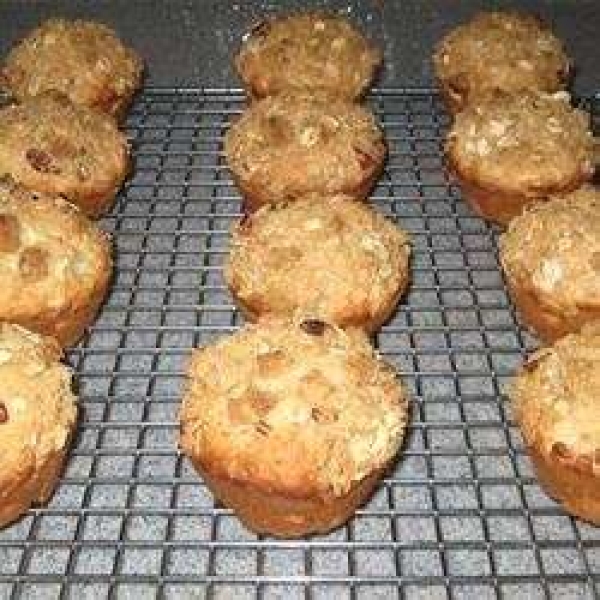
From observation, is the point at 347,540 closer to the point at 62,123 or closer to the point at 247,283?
the point at 247,283

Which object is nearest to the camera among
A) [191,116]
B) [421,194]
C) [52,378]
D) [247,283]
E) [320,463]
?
[320,463]

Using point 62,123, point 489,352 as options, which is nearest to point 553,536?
point 489,352

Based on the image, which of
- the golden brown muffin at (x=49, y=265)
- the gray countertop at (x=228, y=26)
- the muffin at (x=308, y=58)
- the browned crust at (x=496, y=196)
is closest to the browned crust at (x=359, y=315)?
the golden brown muffin at (x=49, y=265)

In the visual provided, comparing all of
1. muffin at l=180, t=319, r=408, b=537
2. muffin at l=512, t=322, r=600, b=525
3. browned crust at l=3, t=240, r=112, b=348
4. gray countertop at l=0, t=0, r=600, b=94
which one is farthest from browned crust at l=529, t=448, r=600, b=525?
gray countertop at l=0, t=0, r=600, b=94

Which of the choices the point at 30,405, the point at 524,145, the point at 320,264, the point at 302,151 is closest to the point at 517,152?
the point at 524,145

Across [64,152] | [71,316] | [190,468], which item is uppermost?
[64,152]

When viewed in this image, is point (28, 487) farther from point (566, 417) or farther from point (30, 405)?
point (566, 417)
